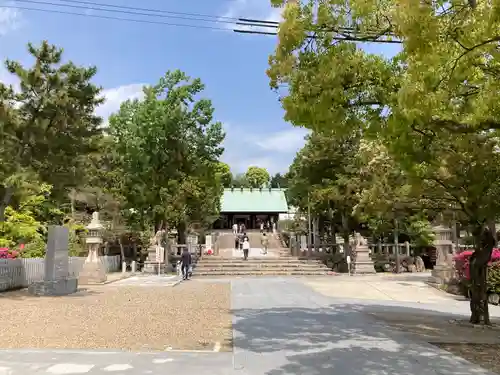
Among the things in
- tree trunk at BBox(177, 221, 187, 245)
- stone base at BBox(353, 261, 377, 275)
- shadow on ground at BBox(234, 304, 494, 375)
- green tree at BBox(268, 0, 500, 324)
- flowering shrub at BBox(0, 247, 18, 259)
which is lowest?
shadow on ground at BBox(234, 304, 494, 375)

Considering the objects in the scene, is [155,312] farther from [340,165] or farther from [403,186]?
[340,165]

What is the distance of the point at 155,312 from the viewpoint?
11.6 m

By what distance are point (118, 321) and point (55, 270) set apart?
704 centimetres

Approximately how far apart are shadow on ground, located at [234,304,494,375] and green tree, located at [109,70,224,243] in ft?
64.9

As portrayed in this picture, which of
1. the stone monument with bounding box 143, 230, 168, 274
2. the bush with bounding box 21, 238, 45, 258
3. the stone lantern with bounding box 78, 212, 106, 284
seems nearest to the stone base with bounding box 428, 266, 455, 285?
the stone lantern with bounding box 78, 212, 106, 284

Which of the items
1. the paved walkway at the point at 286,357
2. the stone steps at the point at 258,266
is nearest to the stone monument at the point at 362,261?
the stone steps at the point at 258,266

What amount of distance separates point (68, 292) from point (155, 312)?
633 cm

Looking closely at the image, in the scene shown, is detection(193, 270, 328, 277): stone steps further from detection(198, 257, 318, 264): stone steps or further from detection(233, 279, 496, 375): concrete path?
detection(233, 279, 496, 375): concrete path

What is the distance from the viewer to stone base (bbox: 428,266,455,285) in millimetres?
19094

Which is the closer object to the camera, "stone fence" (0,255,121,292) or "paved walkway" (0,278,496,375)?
"paved walkway" (0,278,496,375)

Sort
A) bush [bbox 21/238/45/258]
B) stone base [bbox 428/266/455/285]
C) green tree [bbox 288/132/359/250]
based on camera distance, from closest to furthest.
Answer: stone base [bbox 428/266/455/285], bush [bbox 21/238/45/258], green tree [bbox 288/132/359/250]

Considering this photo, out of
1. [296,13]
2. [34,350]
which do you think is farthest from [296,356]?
[296,13]

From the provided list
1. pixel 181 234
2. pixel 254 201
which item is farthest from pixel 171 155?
pixel 254 201

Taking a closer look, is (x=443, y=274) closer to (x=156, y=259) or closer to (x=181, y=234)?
(x=156, y=259)
